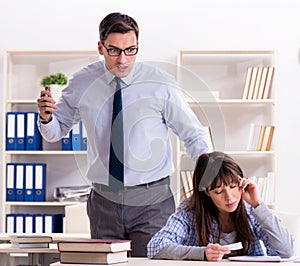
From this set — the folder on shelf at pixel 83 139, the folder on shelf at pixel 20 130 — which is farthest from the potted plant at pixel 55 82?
the folder on shelf at pixel 83 139

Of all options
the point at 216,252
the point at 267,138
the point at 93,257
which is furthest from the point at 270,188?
the point at 93,257

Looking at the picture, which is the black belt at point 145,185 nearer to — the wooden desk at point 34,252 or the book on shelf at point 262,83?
the wooden desk at point 34,252

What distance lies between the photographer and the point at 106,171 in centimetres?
270

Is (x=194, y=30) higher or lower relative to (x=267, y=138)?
higher

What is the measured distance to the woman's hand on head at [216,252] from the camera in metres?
2.47

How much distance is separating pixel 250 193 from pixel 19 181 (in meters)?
3.25

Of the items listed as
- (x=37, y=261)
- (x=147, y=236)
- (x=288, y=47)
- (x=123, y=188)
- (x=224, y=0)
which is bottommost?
(x=37, y=261)

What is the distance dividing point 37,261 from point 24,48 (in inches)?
89.7

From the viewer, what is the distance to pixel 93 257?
2.35 metres

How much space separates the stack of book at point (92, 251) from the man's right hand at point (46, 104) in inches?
19.9

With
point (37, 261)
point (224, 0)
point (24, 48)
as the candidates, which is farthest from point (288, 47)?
point (37, 261)

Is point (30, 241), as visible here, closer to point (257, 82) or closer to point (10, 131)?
point (10, 131)

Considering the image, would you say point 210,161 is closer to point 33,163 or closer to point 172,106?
point 172,106

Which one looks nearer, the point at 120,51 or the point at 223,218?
the point at 120,51
